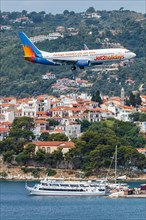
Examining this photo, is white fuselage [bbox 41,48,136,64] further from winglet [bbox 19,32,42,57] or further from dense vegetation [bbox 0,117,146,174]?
dense vegetation [bbox 0,117,146,174]

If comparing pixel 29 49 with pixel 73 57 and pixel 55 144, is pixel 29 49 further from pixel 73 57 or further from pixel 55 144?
pixel 55 144

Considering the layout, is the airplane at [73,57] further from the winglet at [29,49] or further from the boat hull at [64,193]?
the boat hull at [64,193]

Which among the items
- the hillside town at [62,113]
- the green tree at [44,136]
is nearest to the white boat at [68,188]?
the green tree at [44,136]

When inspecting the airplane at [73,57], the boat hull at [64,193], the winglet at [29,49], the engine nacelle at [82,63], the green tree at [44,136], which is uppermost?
the winglet at [29,49]

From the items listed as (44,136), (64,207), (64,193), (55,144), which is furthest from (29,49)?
(44,136)

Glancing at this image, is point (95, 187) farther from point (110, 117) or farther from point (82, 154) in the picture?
point (110, 117)

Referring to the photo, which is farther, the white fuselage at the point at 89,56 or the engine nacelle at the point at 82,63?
the engine nacelle at the point at 82,63
